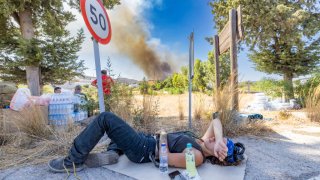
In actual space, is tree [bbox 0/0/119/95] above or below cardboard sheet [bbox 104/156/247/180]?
above

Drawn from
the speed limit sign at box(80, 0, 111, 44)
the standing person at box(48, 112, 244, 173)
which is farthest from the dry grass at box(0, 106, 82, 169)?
the speed limit sign at box(80, 0, 111, 44)

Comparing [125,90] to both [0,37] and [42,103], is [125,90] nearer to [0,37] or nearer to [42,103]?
[42,103]

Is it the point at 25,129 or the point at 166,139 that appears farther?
the point at 25,129

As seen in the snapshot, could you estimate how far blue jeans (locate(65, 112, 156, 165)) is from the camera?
6.51ft

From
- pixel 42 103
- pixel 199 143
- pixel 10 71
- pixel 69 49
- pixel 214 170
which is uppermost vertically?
pixel 69 49

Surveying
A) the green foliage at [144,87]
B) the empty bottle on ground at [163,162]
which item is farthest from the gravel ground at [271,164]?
the green foliage at [144,87]

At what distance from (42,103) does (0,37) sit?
411 cm

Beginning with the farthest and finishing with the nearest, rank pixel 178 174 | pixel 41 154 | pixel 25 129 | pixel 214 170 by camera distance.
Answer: pixel 25 129 < pixel 41 154 < pixel 214 170 < pixel 178 174

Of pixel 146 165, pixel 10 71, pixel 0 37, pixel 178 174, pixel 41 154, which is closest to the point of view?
pixel 178 174

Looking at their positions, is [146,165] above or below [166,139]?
below

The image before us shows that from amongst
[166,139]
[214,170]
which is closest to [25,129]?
[166,139]

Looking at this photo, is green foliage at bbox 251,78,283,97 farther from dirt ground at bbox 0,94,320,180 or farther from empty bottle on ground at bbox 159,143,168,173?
empty bottle on ground at bbox 159,143,168,173

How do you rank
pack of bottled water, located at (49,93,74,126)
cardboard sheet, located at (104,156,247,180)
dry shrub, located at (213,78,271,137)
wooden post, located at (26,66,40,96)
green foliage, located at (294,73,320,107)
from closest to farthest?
cardboard sheet, located at (104,156,247,180), dry shrub, located at (213,78,271,137), pack of bottled water, located at (49,93,74,126), wooden post, located at (26,66,40,96), green foliage, located at (294,73,320,107)

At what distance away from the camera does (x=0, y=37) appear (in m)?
6.80
